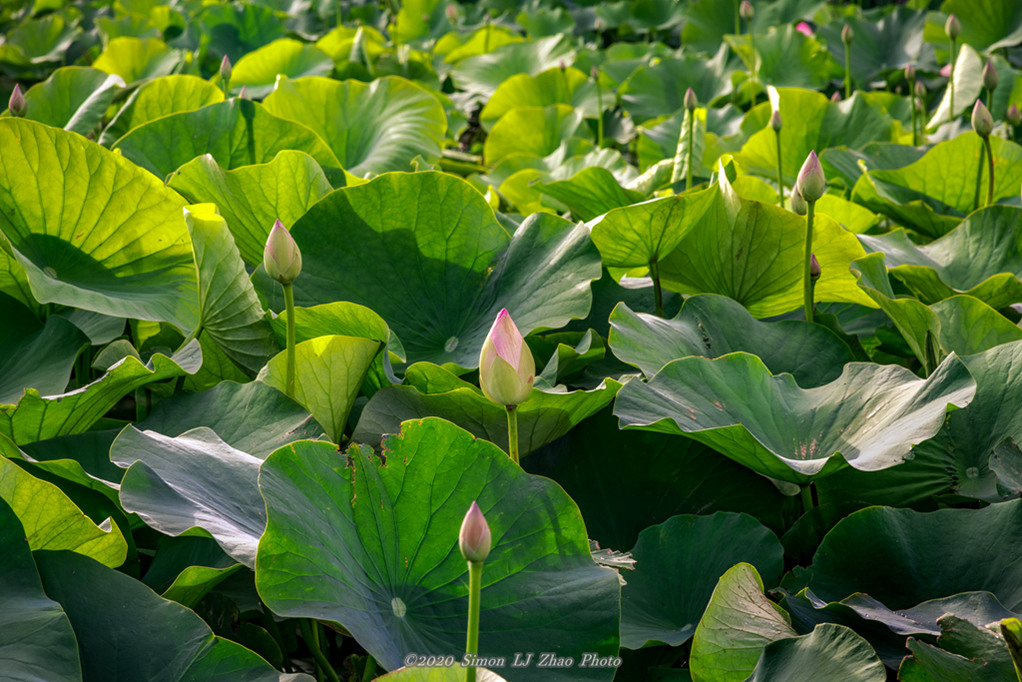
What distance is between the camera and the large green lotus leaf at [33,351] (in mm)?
934

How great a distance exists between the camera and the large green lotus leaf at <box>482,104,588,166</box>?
2.21 metres

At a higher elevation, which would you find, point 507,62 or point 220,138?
point 220,138

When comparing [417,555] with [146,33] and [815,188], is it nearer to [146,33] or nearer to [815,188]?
[815,188]

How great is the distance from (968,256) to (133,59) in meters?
2.38

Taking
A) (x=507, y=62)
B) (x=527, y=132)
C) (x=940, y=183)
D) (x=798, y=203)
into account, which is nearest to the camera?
(x=798, y=203)

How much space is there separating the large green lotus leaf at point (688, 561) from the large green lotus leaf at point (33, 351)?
0.62 m

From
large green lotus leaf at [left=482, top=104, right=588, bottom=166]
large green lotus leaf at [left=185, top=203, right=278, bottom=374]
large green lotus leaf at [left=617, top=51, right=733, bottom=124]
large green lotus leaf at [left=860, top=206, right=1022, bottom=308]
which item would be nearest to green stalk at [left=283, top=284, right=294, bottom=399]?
large green lotus leaf at [left=185, top=203, right=278, bottom=374]

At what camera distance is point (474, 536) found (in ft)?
1.71

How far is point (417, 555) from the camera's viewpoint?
70 cm

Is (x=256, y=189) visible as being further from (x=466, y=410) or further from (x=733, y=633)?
(x=733, y=633)

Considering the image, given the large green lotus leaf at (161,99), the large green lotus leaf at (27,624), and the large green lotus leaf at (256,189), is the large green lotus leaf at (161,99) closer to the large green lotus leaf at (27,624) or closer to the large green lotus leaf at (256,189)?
the large green lotus leaf at (256,189)

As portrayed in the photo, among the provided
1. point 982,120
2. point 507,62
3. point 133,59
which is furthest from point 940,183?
point 133,59

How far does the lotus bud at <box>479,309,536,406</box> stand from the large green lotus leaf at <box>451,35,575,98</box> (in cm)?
222

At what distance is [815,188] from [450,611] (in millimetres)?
569
